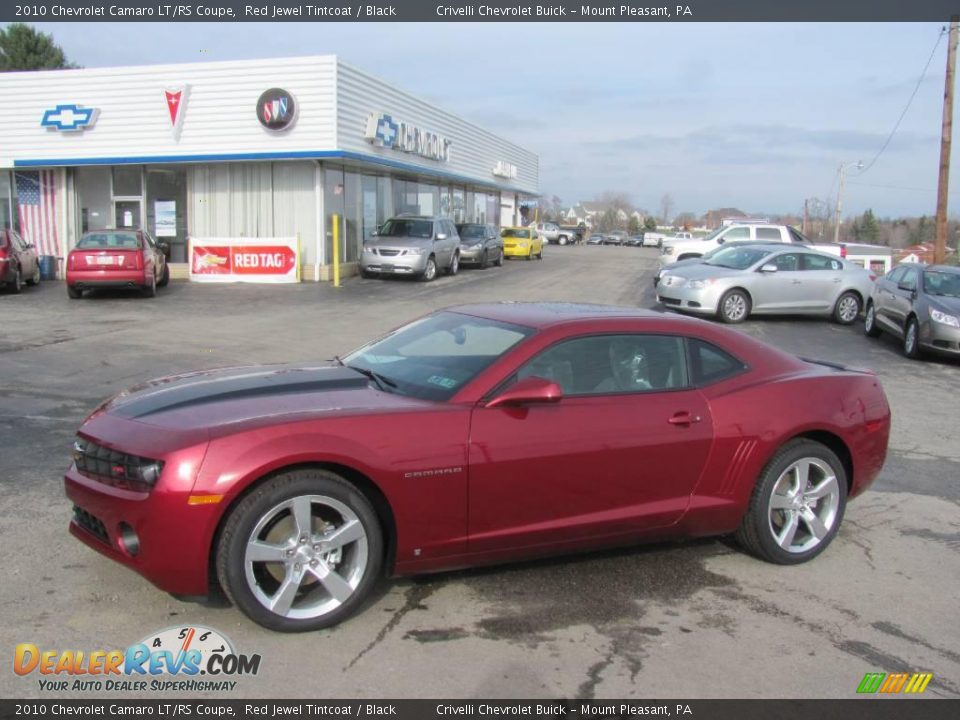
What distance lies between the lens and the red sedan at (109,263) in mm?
17641

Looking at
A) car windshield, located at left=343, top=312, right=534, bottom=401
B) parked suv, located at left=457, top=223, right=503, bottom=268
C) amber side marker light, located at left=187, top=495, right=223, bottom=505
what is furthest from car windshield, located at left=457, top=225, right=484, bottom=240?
amber side marker light, located at left=187, top=495, right=223, bottom=505

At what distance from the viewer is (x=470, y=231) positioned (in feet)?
99.3

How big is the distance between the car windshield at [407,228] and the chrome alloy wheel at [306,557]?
69.4ft

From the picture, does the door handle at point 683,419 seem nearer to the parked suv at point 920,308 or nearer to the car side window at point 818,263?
the parked suv at point 920,308

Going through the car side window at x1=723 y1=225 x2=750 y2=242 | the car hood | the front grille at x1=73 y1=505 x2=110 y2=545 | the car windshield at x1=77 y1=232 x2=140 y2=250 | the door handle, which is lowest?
the front grille at x1=73 y1=505 x2=110 y2=545

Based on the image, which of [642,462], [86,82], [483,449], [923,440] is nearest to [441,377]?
[483,449]

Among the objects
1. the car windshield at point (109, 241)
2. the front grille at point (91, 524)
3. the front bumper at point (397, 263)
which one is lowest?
the front grille at point (91, 524)

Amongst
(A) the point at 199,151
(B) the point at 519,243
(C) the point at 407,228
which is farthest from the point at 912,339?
(B) the point at 519,243

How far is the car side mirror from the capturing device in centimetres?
401

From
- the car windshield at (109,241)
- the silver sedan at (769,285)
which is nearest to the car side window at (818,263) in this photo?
the silver sedan at (769,285)

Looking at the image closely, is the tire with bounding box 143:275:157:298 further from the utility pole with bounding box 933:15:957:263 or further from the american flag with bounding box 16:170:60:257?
the utility pole with bounding box 933:15:957:263

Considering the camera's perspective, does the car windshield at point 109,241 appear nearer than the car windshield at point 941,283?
No

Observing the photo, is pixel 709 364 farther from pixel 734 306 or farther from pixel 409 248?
pixel 409 248

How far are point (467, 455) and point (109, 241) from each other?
16.6 m
